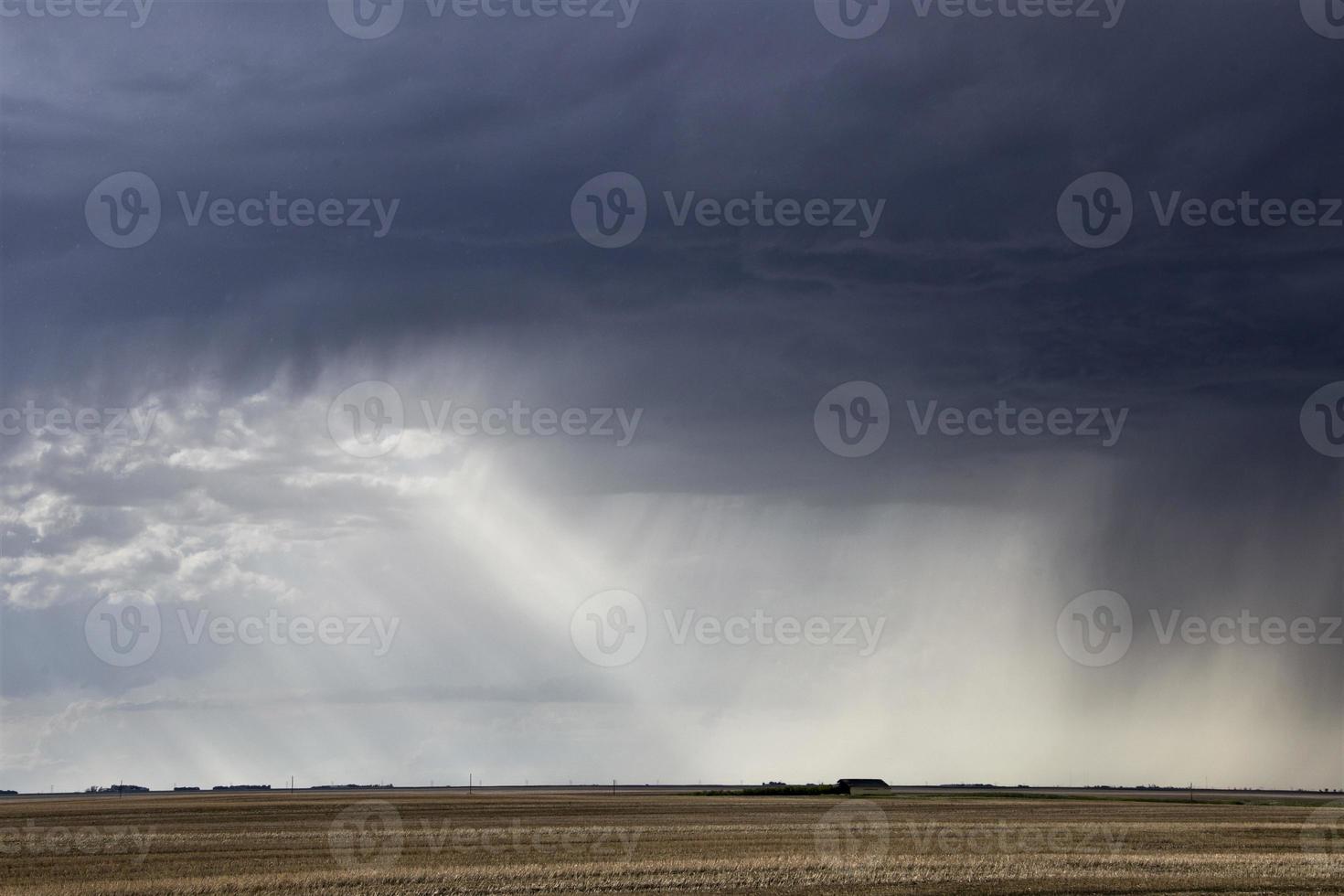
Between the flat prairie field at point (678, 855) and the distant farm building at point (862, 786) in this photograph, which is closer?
the flat prairie field at point (678, 855)

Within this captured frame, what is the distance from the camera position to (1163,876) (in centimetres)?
3966

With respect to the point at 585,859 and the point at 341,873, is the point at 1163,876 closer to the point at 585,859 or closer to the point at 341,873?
the point at 585,859

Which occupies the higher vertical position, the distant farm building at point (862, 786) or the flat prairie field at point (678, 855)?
the distant farm building at point (862, 786)

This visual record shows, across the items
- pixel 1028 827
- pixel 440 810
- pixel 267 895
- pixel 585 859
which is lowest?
pixel 267 895

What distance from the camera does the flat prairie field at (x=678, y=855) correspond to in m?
37.3

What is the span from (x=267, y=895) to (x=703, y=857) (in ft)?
54.7

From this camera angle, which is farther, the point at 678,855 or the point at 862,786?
the point at 862,786

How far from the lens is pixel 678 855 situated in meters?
46.3

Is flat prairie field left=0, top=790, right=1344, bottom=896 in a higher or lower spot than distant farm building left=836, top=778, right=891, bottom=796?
lower

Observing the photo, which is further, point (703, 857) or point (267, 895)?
point (703, 857)

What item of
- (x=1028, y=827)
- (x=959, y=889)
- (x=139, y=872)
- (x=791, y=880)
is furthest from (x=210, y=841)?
(x=1028, y=827)

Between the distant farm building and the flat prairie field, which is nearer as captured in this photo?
the flat prairie field

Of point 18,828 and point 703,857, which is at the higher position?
point 18,828

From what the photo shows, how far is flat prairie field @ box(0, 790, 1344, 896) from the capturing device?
37.3 m
